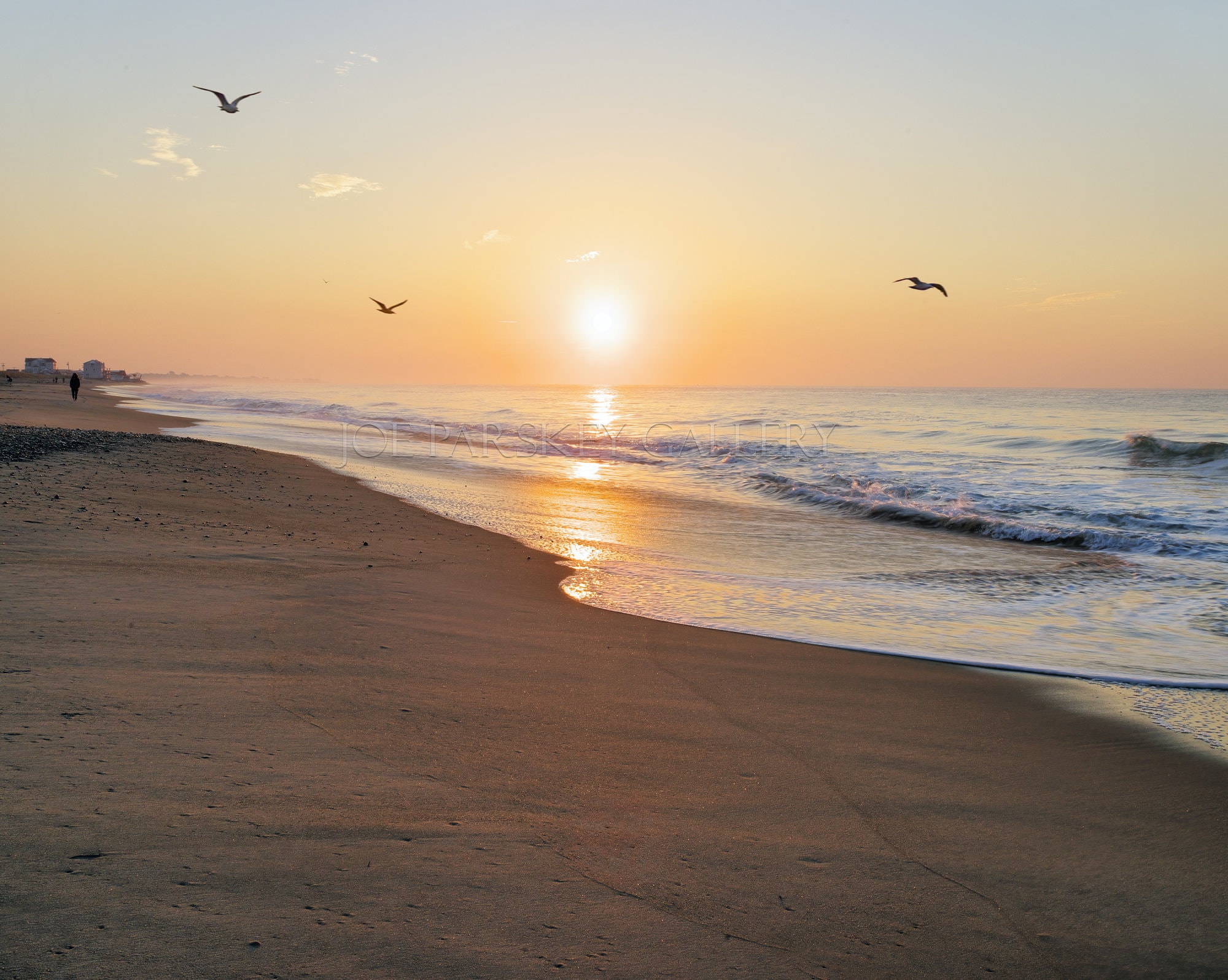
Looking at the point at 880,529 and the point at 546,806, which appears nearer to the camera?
the point at 546,806

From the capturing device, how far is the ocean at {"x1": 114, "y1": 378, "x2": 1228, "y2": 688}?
7.27 meters

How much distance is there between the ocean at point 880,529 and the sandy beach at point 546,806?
1.50 meters

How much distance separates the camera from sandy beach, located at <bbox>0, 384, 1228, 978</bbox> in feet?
8.16

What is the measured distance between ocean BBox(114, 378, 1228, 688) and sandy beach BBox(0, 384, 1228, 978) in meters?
1.50

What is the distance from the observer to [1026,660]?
6.39 m

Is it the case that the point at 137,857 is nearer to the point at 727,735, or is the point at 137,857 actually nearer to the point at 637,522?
the point at 727,735

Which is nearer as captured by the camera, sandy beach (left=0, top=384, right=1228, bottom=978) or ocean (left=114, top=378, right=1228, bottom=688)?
sandy beach (left=0, top=384, right=1228, bottom=978)

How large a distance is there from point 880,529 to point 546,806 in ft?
38.2

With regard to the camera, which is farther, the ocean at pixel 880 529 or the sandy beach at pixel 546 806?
the ocean at pixel 880 529

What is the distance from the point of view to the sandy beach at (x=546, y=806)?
8.16 feet

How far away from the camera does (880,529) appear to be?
13.9 m

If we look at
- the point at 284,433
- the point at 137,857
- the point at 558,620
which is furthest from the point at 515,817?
the point at 284,433

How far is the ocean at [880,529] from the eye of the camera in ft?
23.8

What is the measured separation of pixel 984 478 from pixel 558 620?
1846cm
